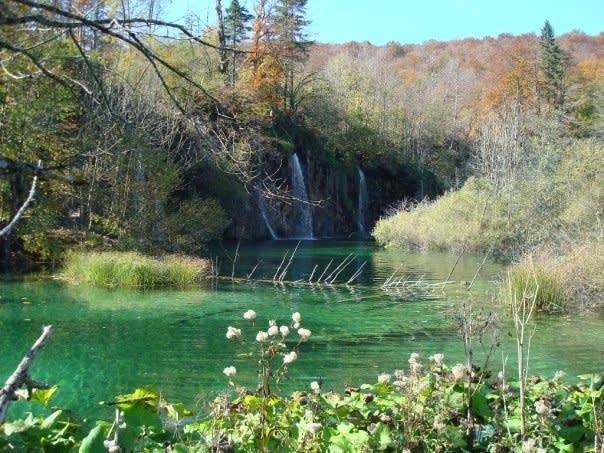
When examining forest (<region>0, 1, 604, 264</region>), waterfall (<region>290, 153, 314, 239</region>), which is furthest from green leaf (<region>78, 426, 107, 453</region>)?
waterfall (<region>290, 153, 314, 239</region>)

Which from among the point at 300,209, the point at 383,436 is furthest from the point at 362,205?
the point at 383,436

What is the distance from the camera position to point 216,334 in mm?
10242

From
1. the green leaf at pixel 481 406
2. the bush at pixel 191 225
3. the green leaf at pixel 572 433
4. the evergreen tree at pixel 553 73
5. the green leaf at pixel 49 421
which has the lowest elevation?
the bush at pixel 191 225

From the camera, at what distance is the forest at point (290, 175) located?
292 centimetres

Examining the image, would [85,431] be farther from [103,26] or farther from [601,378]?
[601,378]

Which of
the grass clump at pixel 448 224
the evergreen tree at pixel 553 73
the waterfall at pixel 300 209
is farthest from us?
the evergreen tree at pixel 553 73

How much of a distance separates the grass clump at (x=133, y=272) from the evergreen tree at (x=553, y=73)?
40745mm

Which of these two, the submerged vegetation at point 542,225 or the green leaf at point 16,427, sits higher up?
the green leaf at point 16,427

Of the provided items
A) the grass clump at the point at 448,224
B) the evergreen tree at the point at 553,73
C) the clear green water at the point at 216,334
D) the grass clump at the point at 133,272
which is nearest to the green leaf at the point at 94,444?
the clear green water at the point at 216,334

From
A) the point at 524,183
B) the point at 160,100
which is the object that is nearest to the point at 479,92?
the point at 524,183

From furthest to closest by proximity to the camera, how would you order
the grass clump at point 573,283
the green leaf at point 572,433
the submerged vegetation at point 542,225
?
the submerged vegetation at point 542,225, the grass clump at point 573,283, the green leaf at point 572,433

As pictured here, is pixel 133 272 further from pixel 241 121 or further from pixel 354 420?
pixel 354 420

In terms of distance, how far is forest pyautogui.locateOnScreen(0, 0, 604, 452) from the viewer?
2922mm

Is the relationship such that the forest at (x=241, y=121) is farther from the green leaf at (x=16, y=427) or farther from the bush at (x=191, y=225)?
the green leaf at (x=16, y=427)
